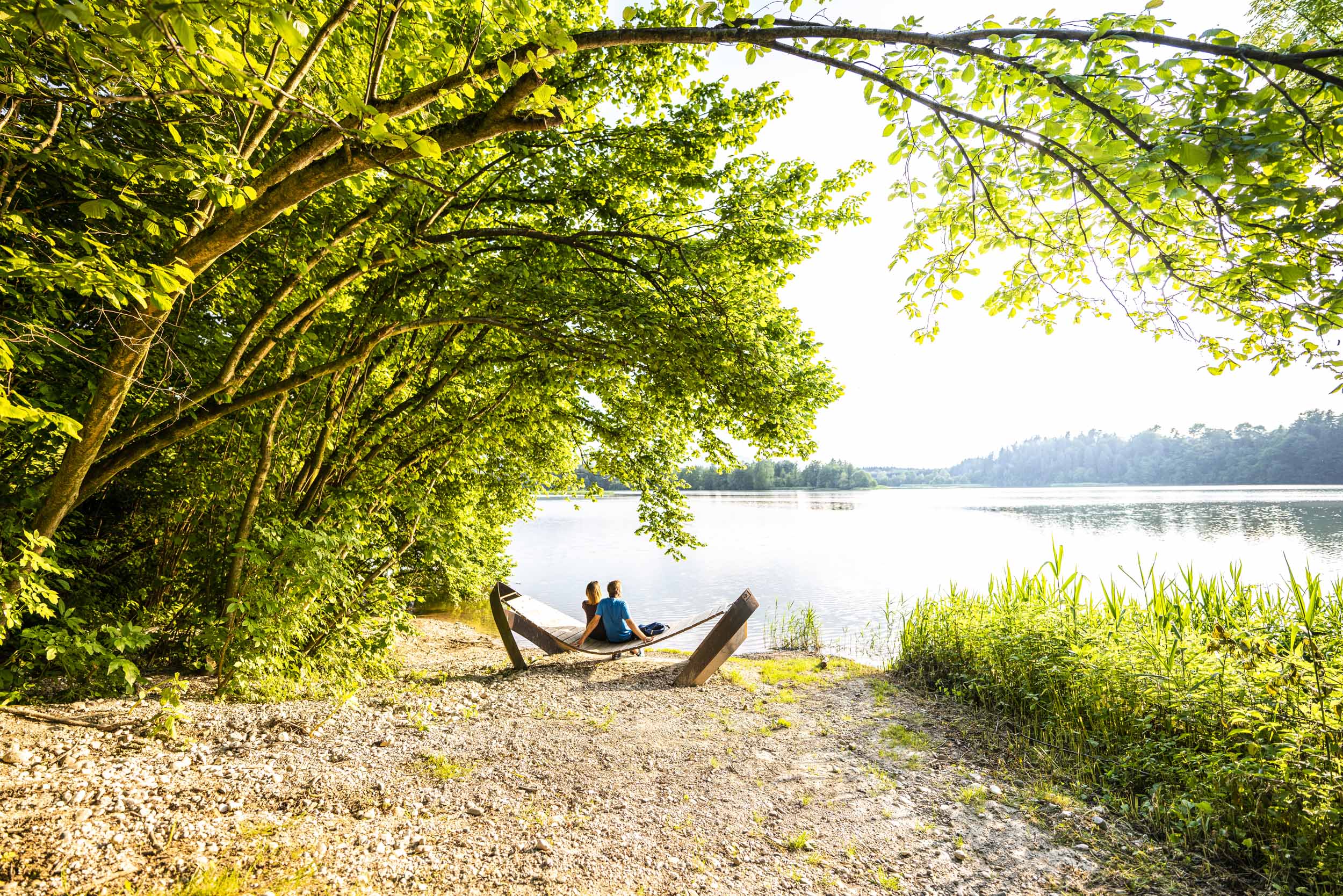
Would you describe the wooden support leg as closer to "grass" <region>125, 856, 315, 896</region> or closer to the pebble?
the pebble

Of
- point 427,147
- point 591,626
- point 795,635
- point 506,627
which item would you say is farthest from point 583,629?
point 427,147

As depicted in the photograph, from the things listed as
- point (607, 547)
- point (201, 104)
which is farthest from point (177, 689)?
point (607, 547)

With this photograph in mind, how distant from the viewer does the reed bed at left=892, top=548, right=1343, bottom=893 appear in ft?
11.4

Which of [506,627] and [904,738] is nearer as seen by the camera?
[904,738]

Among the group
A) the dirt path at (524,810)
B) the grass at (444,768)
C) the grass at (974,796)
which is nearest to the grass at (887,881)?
the dirt path at (524,810)

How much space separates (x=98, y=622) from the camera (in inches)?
191

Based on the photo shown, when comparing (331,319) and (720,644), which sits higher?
(331,319)

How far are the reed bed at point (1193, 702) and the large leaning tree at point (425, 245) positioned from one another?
268 centimetres

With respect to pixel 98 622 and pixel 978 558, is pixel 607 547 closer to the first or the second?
pixel 978 558

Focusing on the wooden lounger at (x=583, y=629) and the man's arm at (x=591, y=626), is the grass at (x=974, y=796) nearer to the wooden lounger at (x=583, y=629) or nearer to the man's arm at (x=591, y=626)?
the wooden lounger at (x=583, y=629)

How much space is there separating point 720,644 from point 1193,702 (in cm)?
416

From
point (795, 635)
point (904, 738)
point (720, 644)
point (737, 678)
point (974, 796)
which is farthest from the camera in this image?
point (795, 635)

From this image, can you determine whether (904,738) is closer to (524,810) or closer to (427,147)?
(524,810)

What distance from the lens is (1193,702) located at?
4.41m
